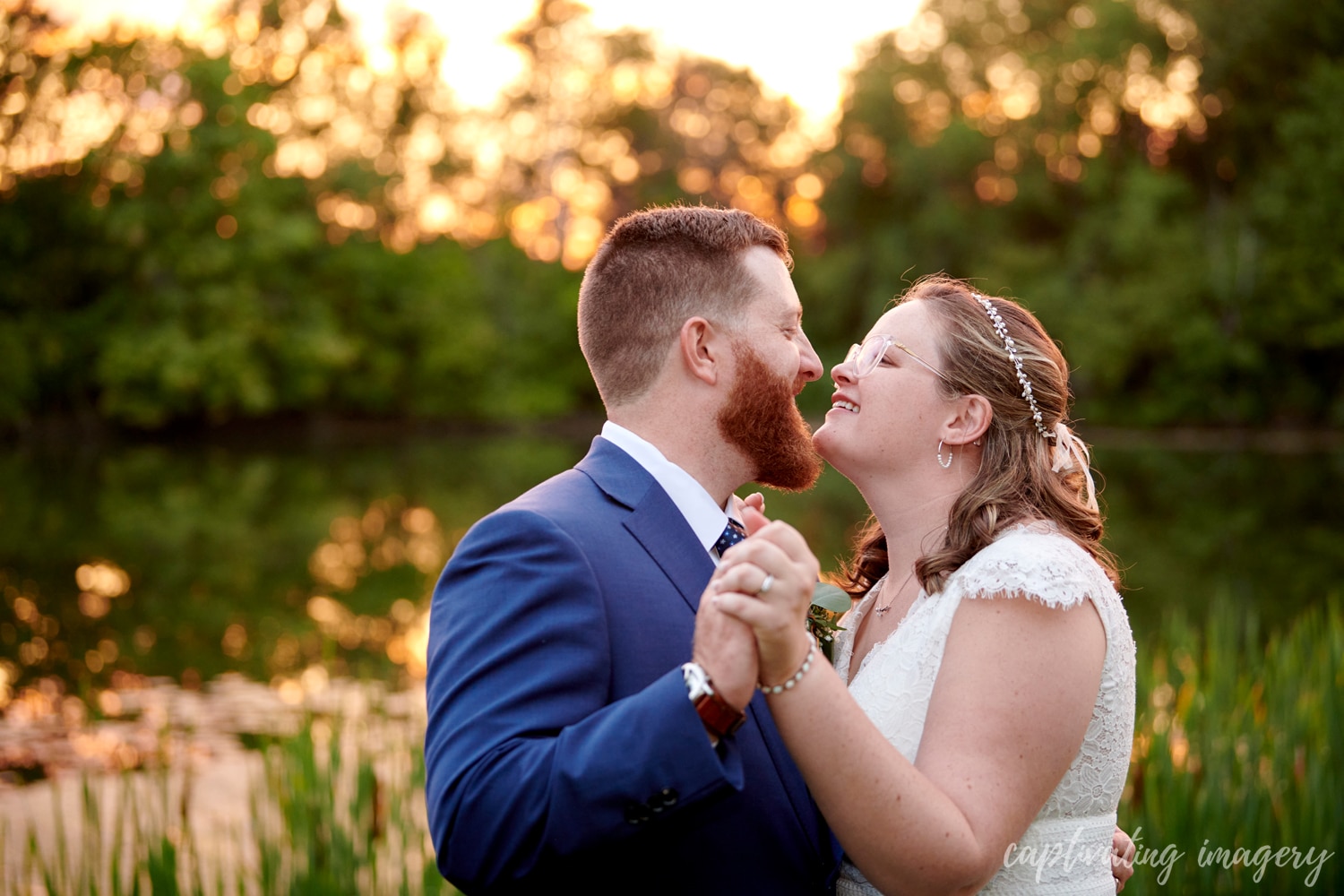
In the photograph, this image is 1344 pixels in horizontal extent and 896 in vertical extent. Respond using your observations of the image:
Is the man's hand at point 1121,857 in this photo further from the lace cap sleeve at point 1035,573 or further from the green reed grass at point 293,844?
the green reed grass at point 293,844

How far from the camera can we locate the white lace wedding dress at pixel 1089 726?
2.60 meters

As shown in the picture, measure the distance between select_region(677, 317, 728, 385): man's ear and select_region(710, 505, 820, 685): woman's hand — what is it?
722mm

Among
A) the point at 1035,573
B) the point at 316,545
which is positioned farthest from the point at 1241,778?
the point at 316,545

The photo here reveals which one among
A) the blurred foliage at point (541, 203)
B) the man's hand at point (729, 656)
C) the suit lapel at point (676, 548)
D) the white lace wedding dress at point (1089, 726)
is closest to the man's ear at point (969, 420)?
the white lace wedding dress at point (1089, 726)

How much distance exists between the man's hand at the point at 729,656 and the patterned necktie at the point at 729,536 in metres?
0.56

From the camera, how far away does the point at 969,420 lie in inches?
119

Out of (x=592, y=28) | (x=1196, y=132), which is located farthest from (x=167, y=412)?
(x=1196, y=132)

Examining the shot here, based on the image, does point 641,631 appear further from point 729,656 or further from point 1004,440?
point 1004,440

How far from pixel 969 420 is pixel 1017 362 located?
0.19 meters

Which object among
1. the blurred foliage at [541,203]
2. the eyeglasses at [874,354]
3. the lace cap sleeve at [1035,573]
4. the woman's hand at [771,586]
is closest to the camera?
the woman's hand at [771,586]

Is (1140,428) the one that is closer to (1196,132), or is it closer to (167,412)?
(1196,132)

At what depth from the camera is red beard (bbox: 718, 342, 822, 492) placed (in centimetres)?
267

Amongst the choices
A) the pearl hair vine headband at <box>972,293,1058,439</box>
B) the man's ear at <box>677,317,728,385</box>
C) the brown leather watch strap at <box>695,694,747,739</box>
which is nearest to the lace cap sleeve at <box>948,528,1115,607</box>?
the pearl hair vine headband at <box>972,293,1058,439</box>

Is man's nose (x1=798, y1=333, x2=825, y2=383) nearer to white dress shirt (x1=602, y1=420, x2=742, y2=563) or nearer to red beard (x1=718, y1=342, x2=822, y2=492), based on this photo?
red beard (x1=718, y1=342, x2=822, y2=492)
